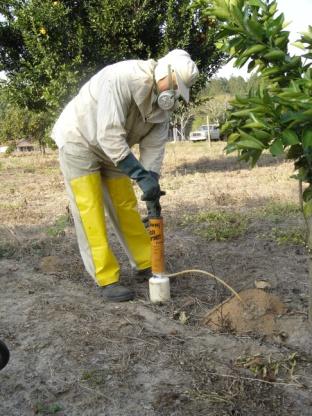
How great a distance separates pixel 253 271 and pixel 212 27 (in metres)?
6.85

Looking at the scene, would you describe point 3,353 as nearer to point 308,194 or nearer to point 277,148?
point 277,148

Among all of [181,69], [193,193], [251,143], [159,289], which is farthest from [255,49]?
[193,193]

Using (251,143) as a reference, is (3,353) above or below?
below

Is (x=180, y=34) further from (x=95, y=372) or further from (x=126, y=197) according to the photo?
(x=95, y=372)

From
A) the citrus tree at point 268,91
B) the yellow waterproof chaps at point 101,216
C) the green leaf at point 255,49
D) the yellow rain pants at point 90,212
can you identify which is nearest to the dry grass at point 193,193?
the yellow waterproof chaps at point 101,216

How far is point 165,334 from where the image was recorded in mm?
2828

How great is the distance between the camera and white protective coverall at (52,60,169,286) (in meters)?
3.09

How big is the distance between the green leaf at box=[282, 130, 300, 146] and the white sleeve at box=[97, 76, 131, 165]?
152 cm

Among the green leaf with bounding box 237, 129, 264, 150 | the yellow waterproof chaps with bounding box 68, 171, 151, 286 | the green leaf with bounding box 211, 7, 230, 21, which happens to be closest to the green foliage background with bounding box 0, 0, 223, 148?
the yellow waterproof chaps with bounding box 68, 171, 151, 286

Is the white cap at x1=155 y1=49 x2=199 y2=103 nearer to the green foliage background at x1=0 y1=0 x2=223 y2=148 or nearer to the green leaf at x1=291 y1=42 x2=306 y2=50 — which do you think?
the green leaf at x1=291 y1=42 x2=306 y2=50

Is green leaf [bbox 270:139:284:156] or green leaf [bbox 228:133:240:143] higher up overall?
green leaf [bbox 228:133:240:143]

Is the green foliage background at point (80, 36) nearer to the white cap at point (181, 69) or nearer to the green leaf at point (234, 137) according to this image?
the white cap at point (181, 69)

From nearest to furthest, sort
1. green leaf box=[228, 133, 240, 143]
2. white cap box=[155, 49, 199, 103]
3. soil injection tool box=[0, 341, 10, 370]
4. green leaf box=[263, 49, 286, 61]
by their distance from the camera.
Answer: soil injection tool box=[0, 341, 10, 370], green leaf box=[228, 133, 240, 143], green leaf box=[263, 49, 286, 61], white cap box=[155, 49, 199, 103]

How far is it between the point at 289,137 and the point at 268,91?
43 centimetres
